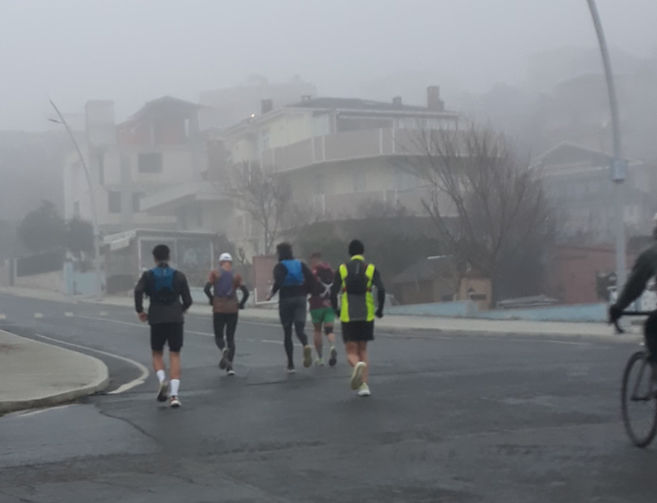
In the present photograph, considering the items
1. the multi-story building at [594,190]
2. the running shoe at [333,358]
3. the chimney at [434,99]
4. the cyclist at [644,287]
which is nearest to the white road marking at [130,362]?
the running shoe at [333,358]

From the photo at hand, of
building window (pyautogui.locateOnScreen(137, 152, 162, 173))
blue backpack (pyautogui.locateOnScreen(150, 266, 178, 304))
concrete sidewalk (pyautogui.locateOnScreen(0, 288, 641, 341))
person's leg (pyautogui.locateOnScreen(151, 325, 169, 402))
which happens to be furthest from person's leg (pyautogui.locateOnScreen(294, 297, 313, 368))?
building window (pyautogui.locateOnScreen(137, 152, 162, 173))

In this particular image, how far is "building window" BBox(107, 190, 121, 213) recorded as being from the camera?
76.4 m

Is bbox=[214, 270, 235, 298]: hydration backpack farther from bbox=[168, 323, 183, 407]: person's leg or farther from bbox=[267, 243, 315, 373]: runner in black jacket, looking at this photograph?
bbox=[168, 323, 183, 407]: person's leg

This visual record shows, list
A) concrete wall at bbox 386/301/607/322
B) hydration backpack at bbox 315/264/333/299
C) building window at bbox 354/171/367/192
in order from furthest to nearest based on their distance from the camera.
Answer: building window at bbox 354/171/367/192, concrete wall at bbox 386/301/607/322, hydration backpack at bbox 315/264/333/299

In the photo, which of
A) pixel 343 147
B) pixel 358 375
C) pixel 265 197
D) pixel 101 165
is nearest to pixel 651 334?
pixel 358 375

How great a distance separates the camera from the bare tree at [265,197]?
164ft

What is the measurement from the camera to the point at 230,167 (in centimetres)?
5616

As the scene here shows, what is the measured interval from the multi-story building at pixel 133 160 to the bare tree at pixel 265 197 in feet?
67.1

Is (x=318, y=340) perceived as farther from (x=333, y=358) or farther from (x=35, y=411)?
(x=35, y=411)

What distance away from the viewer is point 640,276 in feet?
26.6

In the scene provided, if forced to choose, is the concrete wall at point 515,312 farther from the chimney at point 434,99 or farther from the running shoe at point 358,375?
the chimney at point 434,99

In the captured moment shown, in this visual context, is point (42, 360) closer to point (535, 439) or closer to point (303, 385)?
point (303, 385)

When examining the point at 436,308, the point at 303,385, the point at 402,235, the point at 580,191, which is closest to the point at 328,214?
the point at 402,235

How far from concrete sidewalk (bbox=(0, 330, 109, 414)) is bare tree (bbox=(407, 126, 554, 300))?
16896 mm
